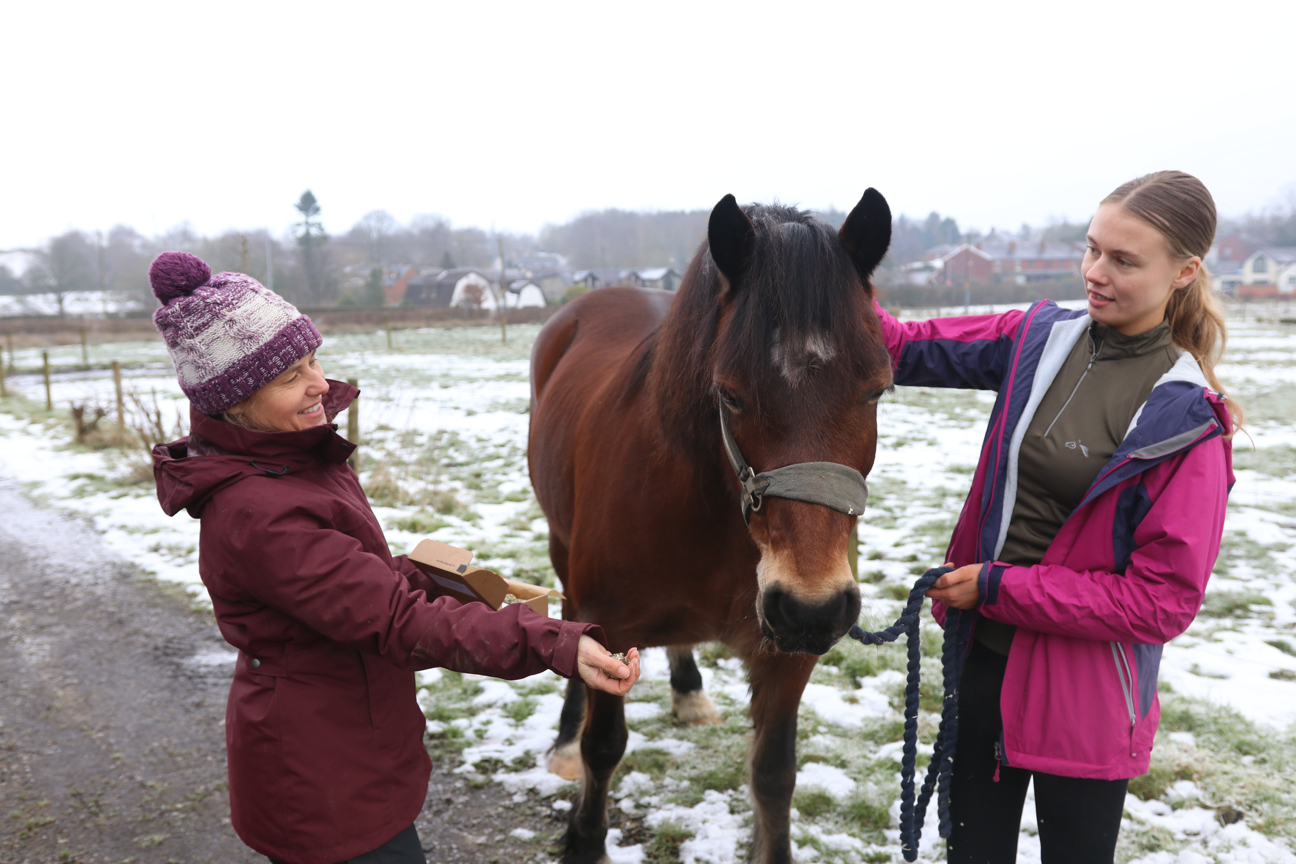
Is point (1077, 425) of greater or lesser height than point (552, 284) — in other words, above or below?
below

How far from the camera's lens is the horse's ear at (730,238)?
1.72 metres

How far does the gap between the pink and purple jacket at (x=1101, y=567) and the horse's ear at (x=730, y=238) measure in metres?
0.68

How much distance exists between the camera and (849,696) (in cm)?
350

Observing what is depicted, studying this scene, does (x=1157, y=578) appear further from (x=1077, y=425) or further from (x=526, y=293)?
(x=526, y=293)

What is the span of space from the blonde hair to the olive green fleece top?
0.21 feet

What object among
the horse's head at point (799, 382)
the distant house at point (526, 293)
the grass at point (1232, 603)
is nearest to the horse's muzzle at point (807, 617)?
the horse's head at point (799, 382)

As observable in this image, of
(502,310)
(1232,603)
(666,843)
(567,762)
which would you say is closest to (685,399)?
(666,843)

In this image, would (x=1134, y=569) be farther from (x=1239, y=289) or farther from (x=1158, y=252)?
(x=1239, y=289)

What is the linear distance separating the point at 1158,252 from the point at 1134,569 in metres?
0.63

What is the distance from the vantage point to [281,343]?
150 centimetres

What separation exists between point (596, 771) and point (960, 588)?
1.47 meters

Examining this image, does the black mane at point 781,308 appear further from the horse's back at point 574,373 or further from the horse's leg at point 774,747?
the horse's leg at point 774,747

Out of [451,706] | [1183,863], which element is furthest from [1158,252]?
[451,706]

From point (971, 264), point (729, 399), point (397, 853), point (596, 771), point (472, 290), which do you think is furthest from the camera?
point (971, 264)
